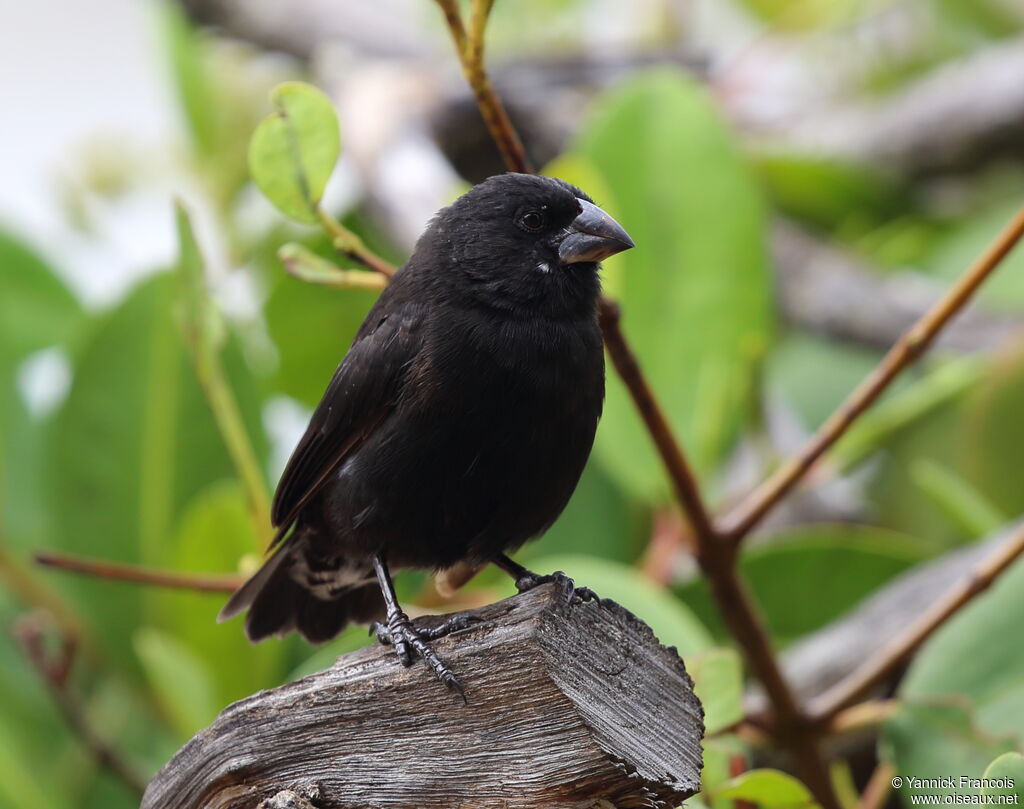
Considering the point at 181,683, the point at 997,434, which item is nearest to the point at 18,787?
the point at 181,683

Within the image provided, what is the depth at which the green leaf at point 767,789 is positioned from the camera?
225cm

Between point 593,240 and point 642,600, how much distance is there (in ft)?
2.89

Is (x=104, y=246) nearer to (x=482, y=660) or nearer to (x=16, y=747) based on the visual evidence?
(x=16, y=747)

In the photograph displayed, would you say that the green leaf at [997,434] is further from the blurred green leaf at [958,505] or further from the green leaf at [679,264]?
the green leaf at [679,264]

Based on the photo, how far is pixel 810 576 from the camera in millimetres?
3793

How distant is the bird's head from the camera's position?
2859 millimetres

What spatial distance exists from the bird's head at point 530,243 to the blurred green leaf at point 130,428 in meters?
1.15

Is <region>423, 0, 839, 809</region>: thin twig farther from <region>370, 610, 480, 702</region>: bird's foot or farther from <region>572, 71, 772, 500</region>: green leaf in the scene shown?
<region>572, 71, 772, 500</region>: green leaf

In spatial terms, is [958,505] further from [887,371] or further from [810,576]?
[887,371]

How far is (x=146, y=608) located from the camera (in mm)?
3895

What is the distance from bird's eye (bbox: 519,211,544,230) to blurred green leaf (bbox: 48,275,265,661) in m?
1.24

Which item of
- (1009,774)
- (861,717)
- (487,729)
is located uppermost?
(861,717)

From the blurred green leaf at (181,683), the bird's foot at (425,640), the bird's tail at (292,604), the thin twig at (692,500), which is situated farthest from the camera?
the blurred green leaf at (181,683)

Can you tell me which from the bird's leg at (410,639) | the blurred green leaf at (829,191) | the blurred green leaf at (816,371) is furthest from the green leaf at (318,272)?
the blurred green leaf at (829,191)
